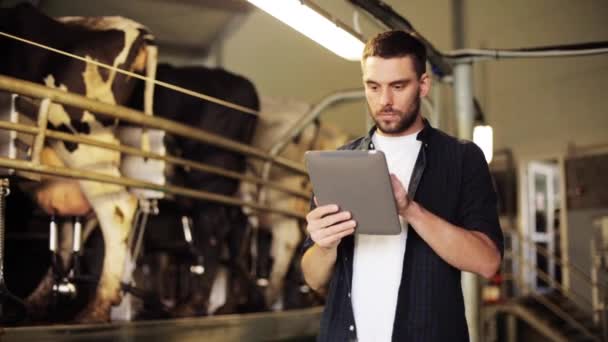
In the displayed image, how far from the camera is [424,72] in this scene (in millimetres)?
1778

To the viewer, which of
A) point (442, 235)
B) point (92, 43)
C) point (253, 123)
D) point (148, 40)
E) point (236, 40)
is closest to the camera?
point (442, 235)

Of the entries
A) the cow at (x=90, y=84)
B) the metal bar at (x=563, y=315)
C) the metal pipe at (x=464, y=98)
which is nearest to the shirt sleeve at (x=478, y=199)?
the cow at (x=90, y=84)

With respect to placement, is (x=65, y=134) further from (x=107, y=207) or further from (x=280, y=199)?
(x=280, y=199)

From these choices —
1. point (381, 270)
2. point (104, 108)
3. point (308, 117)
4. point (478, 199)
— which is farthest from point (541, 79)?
point (381, 270)

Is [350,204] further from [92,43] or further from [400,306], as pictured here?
[92,43]

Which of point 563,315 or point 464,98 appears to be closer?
point 464,98

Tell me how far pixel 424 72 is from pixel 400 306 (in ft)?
2.00

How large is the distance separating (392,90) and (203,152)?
2692 millimetres

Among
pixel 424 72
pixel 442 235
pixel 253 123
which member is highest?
pixel 253 123

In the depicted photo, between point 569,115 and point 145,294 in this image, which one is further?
point 569,115

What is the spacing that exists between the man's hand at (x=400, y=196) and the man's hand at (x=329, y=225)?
0.12 m

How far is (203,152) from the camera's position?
4.27 meters

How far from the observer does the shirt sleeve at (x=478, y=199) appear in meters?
1.71

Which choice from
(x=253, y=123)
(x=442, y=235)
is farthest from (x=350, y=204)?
(x=253, y=123)
